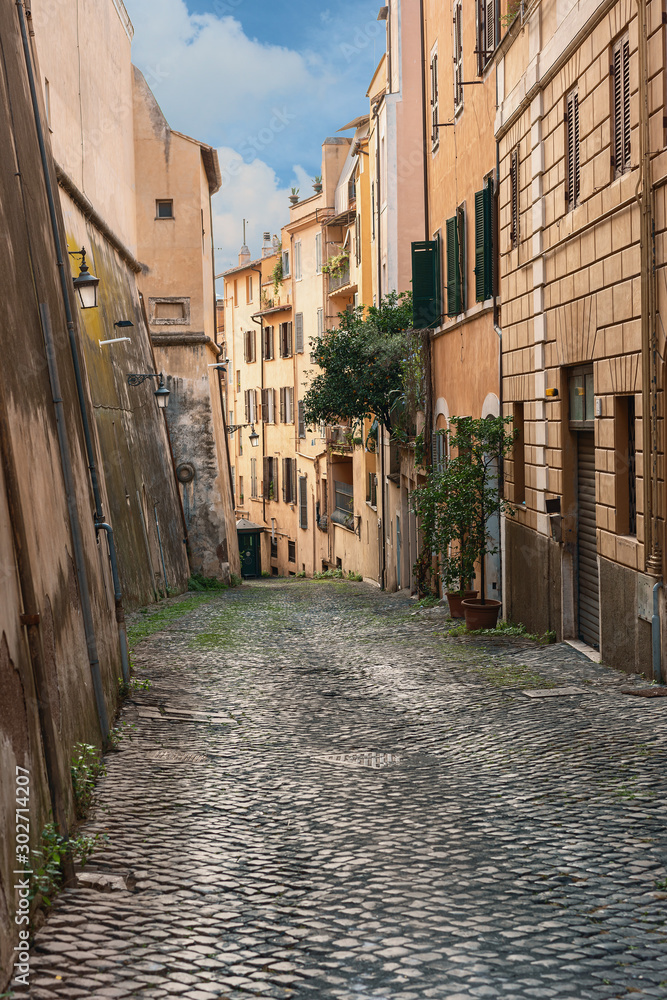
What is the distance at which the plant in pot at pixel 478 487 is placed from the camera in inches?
553

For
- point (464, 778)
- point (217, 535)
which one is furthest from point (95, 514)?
point (217, 535)

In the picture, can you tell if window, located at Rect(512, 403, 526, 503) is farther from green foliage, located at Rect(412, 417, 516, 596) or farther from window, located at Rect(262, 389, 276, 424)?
window, located at Rect(262, 389, 276, 424)

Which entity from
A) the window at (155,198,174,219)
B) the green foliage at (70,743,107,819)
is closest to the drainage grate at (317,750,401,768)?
the green foliage at (70,743,107,819)

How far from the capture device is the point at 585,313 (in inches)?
431

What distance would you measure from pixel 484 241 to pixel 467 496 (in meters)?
3.95

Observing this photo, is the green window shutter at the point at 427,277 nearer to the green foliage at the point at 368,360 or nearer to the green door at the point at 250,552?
the green foliage at the point at 368,360

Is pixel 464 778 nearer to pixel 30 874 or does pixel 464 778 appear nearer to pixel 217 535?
pixel 30 874

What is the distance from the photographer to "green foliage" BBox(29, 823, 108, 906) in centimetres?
473

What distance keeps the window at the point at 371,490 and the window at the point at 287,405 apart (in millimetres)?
14093

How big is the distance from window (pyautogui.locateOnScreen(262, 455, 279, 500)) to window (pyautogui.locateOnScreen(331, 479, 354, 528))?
9.17 m

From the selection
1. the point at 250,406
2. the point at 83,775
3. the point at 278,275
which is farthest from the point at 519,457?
the point at 250,406

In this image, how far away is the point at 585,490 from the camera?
38.3ft

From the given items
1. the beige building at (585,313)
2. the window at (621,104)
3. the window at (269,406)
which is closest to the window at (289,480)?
A: the window at (269,406)

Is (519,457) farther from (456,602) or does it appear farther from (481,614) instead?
(456,602)
